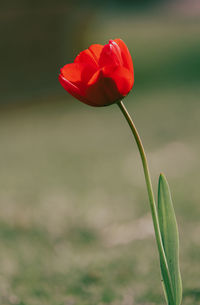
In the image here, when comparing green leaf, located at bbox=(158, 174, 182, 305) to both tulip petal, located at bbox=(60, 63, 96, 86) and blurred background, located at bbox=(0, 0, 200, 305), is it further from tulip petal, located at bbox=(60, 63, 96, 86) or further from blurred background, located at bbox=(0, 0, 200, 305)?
blurred background, located at bbox=(0, 0, 200, 305)

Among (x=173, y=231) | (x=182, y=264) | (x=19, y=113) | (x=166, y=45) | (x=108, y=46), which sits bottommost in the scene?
(x=173, y=231)

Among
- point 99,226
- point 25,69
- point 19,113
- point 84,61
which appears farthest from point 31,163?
point 25,69

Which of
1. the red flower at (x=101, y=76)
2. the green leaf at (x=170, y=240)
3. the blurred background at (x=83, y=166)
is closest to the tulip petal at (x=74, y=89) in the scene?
the red flower at (x=101, y=76)

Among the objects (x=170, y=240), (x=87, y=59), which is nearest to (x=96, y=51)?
(x=87, y=59)

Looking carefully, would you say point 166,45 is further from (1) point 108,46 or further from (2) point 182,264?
(1) point 108,46

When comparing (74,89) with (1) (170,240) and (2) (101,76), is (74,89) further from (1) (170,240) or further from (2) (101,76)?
(1) (170,240)

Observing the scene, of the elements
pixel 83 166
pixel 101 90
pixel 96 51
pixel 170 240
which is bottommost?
pixel 170 240

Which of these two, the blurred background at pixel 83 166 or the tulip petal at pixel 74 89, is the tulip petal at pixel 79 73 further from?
the blurred background at pixel 83 166
